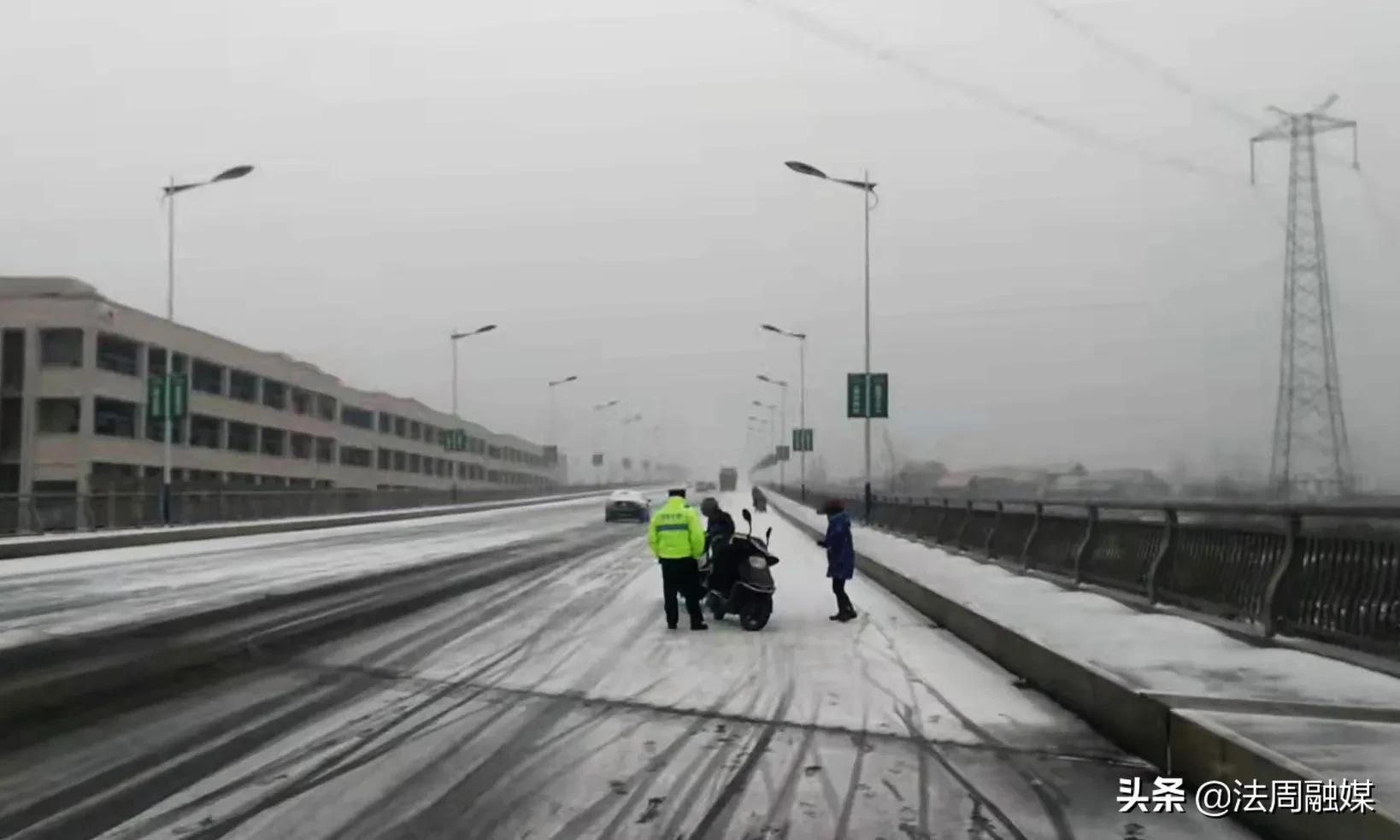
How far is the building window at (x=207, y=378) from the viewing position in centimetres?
7362

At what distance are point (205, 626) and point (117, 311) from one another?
181 ft

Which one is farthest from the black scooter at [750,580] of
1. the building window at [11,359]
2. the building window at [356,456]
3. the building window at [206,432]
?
the building window at [356,456]

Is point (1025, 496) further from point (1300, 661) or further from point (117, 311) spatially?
point (117, 311)

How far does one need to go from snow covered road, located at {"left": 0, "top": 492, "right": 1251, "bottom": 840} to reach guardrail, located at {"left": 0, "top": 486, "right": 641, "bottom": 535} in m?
21.8

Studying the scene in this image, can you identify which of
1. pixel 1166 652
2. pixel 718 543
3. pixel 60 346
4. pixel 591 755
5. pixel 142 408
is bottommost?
pixel 591 755

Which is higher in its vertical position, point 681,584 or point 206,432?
point 206,432

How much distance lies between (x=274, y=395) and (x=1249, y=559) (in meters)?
85.3

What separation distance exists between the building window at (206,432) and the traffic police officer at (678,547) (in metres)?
65.1

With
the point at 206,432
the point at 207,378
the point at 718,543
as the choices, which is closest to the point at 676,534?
the point at 718,543

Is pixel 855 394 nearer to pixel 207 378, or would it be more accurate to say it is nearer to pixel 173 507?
pixel 173 507

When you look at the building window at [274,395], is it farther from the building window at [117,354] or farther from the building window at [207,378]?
the building window at [117,354]

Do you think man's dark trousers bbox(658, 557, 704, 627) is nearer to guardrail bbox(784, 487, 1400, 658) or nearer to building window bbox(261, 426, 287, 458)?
guardrail bbox(784, 487, 1400, 658)

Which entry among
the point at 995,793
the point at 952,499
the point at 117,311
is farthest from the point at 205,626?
the point at 117,311

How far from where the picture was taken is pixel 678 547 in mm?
13055
